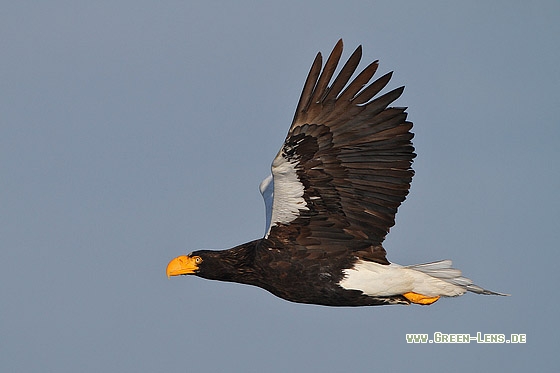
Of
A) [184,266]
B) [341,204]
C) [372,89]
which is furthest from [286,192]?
[184,266]

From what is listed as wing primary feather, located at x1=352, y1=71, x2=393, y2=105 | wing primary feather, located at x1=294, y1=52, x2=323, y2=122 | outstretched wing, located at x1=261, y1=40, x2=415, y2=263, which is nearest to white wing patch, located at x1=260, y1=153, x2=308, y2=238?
outstretched wing, located at x1=261, y1=40, x2=415, y2=263

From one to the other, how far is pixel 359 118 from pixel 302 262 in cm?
160

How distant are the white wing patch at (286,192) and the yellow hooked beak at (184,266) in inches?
52.9

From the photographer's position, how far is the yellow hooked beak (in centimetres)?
1179

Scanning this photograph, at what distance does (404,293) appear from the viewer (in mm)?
11008

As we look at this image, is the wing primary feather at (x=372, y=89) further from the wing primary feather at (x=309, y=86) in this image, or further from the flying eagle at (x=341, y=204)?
the wing primary feather at (x=309, y=86)

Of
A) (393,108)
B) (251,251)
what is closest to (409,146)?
(393,108)

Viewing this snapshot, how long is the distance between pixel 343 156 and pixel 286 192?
2.05 feet

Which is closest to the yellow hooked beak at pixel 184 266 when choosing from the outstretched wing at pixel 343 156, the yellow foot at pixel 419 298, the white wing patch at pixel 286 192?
the white wing patch at pixel 286 192

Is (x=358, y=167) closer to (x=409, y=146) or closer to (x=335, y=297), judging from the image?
(x=409, y=146)

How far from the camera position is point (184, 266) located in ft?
38.8

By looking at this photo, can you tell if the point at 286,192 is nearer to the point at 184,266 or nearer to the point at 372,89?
the point at 372,89

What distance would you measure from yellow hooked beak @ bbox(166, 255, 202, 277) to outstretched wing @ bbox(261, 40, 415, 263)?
1.48m

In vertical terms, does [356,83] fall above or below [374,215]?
above
